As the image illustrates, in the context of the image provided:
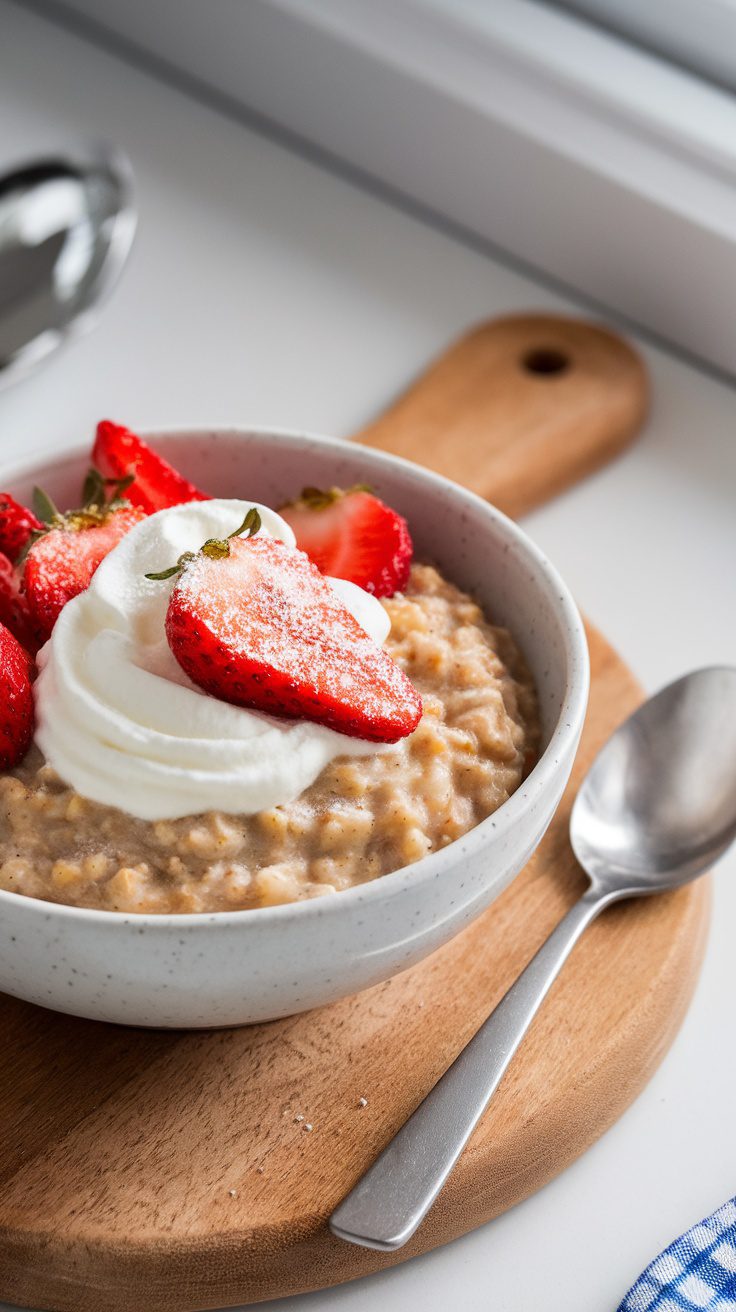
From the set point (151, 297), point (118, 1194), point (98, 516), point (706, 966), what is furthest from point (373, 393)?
point (118, 1194)

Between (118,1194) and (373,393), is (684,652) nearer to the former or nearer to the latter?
(373,393)

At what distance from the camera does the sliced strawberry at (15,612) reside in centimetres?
157

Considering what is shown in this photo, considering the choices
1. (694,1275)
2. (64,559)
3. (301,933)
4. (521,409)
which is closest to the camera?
(301,933)

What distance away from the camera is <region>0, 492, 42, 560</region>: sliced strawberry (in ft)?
5.31

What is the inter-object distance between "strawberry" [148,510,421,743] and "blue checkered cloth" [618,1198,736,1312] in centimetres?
55

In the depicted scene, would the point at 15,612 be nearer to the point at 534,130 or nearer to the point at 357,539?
the point at 357,539

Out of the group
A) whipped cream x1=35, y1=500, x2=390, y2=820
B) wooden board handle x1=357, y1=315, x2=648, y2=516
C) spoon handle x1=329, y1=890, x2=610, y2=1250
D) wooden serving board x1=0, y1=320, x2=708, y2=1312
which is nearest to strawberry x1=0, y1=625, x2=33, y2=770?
whipped cream x1=35, y1=500, x2=390, y2=820

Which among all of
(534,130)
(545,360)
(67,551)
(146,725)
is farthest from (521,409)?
(146,725)

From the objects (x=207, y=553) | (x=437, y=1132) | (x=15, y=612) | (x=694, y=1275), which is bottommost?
(x=694, y=1275)

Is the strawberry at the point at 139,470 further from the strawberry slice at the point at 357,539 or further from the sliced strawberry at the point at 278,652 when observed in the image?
the sliced strawberry at the point at 278,652

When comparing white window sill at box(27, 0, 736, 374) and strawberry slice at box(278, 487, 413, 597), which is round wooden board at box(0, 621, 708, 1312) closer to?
strawberry slice at box(278, 487, 413, 597)

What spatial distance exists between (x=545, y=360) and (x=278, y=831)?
1.43 metres

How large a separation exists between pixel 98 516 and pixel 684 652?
36.3 inches

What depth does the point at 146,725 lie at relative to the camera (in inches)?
55.1
